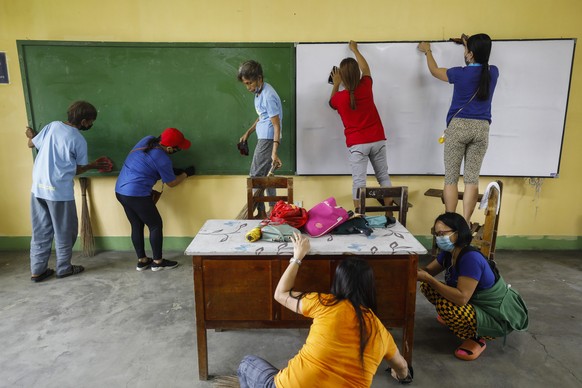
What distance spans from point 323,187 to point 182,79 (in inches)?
68.3

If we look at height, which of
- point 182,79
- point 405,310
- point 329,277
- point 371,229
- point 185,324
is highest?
point 182,79

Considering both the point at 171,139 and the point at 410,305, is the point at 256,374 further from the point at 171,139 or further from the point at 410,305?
the point at 171,139

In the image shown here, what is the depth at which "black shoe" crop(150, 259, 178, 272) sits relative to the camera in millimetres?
3535

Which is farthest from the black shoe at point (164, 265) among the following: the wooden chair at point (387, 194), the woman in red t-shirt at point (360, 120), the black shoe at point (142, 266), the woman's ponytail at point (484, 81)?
the woman's ponytail at point (484, 81)

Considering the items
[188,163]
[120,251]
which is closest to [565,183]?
[188,163]

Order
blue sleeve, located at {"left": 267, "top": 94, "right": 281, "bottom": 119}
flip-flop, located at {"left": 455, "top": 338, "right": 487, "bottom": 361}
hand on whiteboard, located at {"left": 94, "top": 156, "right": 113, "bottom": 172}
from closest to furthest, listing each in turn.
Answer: flip-flop, located at {"left": 455, "top": 338, "right": 487, "bottom": 361}
blue sleeve, located at {"left": 267, "top": 94, "right": 281, "bottom": 119}
hand on whiteboard, located at {"left": 94, "top": 156, "right": 113, "bottom": 172}

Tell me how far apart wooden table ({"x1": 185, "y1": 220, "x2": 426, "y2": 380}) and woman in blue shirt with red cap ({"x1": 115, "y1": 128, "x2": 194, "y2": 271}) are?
1.51 metres

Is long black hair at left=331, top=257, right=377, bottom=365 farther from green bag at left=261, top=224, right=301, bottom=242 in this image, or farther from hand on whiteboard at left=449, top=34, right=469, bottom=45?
hand on whiteboard at left=449, top=34, right=469, bottom=45

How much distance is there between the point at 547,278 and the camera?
3.34 meters

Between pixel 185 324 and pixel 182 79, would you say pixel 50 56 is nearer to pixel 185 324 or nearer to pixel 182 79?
pixel 182 79

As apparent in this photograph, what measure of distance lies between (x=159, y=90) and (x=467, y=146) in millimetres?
2839

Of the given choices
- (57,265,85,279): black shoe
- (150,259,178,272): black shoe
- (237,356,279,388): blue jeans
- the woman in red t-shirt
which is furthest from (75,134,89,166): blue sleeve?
(237,356,279,388): blue jeans

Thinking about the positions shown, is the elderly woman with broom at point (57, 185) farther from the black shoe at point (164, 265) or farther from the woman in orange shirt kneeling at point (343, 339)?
the woman in orange shirt kneeling at point (343, 339)

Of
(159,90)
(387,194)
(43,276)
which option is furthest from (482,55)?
(43,276)
